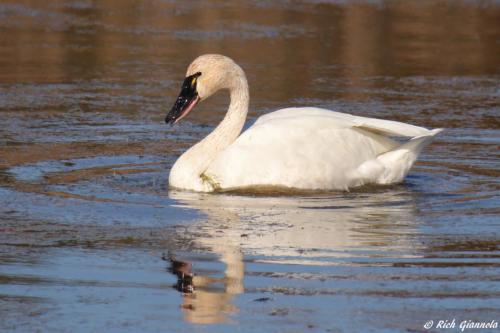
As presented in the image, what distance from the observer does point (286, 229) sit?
7.00m

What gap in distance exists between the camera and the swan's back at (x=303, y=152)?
27.4 feet

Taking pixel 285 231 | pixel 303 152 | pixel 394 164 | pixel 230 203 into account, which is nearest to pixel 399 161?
pixel 394 164

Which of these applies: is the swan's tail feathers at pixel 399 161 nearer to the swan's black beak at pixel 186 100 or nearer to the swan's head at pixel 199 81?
the swan's head at pixel 199 81

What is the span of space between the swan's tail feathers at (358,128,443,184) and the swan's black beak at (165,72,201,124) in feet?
4.54

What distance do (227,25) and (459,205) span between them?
1048 centimetres

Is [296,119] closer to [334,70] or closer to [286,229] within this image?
[286,229]

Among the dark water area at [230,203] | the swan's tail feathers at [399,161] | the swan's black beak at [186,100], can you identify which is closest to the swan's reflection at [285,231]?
the dark water area at [230,203]

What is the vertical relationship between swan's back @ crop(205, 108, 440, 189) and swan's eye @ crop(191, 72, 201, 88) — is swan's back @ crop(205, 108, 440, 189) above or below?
below

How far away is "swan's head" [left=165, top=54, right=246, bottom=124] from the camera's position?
8.88 meters

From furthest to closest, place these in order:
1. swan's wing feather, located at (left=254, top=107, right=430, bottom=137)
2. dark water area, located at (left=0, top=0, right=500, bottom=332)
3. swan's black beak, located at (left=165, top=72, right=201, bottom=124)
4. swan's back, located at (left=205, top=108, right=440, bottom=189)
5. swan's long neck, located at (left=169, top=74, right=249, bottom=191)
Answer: swan's black beak, located at (left=165, top=72, right=201, bottom=124) → swan's wing feather, located at (left=254, top=107, right=430, bottom=137) → swan's long neck, located at (left=169, top=74, right=249, bottom=191) → swan's back, located at (left=205, top=108, right=440, bottom=189) → dark water area, located at (left=0, top=0, right=500, bottom=332)

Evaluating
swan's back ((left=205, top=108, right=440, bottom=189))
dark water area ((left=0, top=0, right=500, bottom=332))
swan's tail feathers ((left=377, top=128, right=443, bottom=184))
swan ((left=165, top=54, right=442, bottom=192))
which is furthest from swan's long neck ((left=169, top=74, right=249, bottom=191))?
swan's tail feathers ((left=377, top=128, right=443, bottom=184))

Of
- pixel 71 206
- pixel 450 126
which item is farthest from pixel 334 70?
pixel 71 206

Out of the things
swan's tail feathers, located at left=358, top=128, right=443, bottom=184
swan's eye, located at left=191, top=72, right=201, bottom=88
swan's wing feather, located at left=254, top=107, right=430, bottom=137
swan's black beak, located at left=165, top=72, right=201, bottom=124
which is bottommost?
swan's tail feathers, located at left=358, top=128, right=443, bottom=184

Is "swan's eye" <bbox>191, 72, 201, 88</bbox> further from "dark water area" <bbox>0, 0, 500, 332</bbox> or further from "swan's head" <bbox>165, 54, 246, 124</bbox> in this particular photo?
"dark water area" <bbox>0, 0, 500, 332</bbox>
